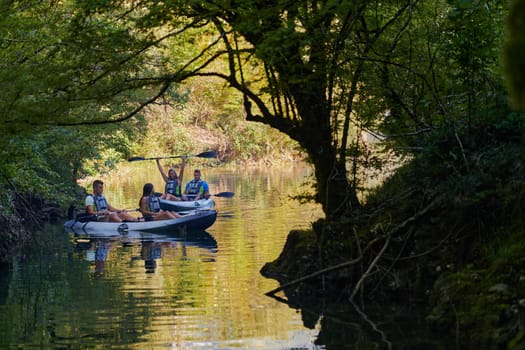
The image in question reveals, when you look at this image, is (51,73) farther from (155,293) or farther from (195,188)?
(195,188)

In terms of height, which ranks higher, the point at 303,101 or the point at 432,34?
the point at 432,34

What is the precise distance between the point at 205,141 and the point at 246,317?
40930 millimetres

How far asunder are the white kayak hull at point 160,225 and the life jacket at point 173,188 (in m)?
4.36

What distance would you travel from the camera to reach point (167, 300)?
10.9 metres

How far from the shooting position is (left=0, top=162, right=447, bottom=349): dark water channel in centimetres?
837

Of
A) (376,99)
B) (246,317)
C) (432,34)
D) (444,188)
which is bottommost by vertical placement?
(246,317)

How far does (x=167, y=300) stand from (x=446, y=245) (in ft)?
12.0

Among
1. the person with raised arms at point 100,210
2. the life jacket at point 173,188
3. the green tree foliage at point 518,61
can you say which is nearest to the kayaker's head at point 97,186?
the person with raised arms at point 100,210

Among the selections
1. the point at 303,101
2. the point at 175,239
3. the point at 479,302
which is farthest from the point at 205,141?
the point at 479,302

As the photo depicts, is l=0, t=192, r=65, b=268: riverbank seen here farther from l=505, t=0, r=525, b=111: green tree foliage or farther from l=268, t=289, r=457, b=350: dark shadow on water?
l=505, t=0, r=525, b=111: green tree foliage

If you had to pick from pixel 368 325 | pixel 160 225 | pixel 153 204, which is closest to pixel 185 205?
pixel 153 204

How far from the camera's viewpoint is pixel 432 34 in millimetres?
10531

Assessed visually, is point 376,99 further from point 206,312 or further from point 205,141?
point 205,141

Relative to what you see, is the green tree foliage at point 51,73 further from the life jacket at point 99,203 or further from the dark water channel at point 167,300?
the life jacket at point 99,203
